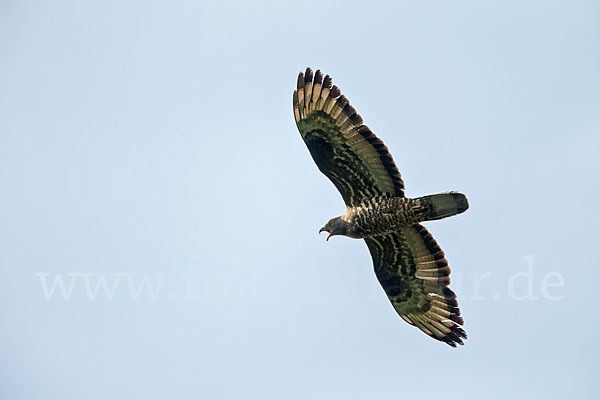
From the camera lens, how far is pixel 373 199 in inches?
656

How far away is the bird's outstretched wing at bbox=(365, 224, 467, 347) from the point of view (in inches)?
690

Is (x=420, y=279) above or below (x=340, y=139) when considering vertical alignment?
below

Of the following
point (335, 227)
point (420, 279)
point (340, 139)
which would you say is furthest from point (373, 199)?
point (420, 279)

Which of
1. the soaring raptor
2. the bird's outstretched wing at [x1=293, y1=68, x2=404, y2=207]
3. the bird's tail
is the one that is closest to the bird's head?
the soaring raptor

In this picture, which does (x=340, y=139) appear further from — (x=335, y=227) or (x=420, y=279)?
(x=420, y=279)

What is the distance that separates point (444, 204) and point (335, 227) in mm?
2415

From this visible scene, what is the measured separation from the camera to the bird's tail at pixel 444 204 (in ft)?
52.0

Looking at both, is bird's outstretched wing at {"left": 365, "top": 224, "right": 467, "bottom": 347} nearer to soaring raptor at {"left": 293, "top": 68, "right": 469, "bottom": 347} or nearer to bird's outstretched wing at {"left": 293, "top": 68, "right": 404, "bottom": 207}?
soaring raptor at {"left": 293, "top": 68, "right": 469, "bottom": 347}

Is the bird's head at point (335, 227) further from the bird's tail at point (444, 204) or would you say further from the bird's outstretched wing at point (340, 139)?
the bird's tail at point (444, 204)

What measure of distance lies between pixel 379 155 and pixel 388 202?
0.98m

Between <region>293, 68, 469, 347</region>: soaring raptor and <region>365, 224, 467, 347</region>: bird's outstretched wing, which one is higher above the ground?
<region>293, 68, 469, 347</region>: soaring raptor

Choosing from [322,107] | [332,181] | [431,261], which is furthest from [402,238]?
[322,107]

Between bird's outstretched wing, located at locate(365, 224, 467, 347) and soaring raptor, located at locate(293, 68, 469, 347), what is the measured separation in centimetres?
2

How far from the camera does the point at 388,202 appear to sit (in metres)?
16.5
